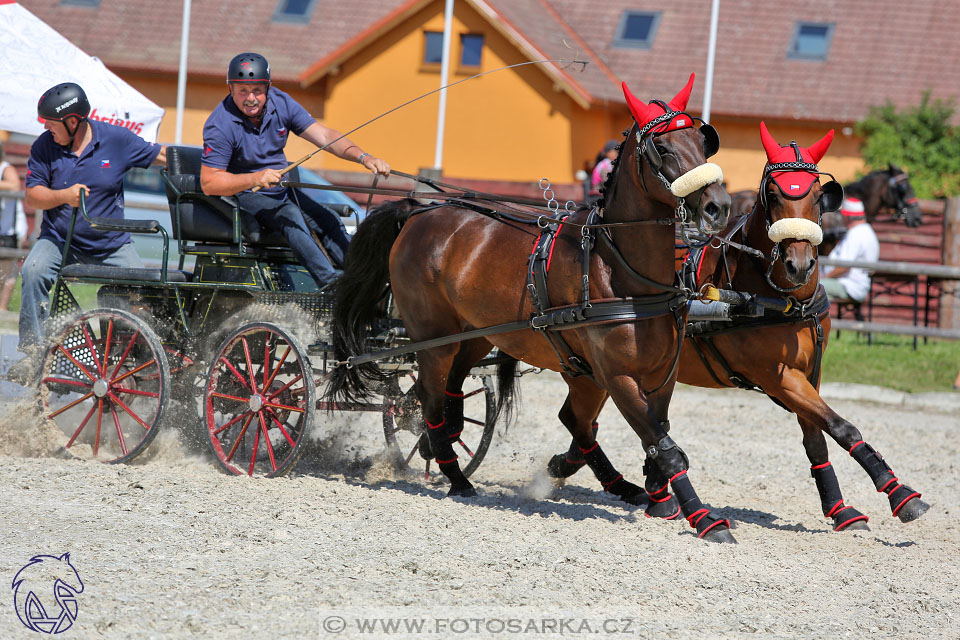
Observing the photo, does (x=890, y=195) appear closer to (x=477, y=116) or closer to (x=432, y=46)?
(x=477, y=116)

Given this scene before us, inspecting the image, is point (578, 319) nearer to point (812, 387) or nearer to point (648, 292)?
point (648, 292)

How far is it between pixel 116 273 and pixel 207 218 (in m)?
0.63

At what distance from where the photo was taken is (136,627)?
342 centimetres

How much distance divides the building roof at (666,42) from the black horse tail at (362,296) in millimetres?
15537

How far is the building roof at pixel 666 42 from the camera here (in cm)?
2188

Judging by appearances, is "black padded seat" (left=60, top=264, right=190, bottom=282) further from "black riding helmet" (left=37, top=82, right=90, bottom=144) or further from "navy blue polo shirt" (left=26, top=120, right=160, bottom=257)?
"black riding helmet" (left=37, top=82, right=90, bottom=144)

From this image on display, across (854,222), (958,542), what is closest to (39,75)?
(958,542)

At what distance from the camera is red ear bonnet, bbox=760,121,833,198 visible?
4879mm

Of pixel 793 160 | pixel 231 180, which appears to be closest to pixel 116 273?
pixel 231 180

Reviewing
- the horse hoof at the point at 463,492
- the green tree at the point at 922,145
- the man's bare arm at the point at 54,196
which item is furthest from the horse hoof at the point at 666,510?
the green tree at the point at 922,145

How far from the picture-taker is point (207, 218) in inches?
241

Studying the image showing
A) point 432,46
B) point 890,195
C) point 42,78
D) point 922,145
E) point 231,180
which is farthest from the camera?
point 432,46

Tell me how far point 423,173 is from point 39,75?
747 centimetres

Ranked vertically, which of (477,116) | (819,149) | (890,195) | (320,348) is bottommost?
(320,348)
